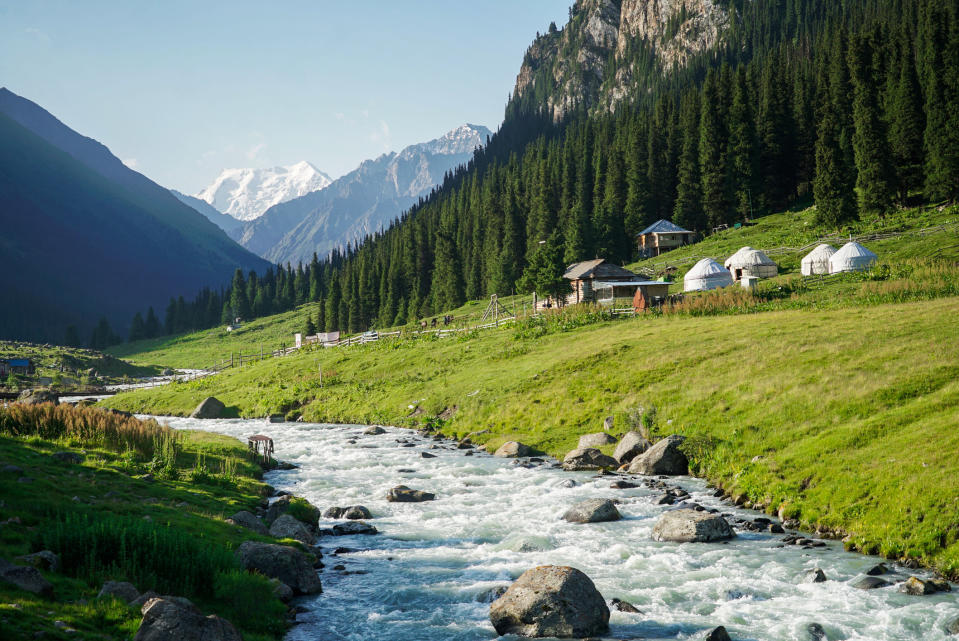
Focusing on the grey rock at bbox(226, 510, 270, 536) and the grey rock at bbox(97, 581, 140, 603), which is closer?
the grey rock at bbox(97, 581, 140, 603)

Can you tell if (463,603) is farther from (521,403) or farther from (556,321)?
(556,321)

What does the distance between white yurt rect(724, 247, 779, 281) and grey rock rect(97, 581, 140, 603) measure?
75.6 metres

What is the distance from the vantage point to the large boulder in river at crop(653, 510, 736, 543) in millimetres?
18031

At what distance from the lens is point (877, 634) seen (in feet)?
40.4

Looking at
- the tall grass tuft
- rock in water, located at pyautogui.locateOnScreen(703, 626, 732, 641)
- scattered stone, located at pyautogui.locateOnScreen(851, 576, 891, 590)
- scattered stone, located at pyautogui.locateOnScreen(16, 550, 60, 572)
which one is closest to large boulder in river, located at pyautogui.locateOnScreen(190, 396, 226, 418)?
the tall grass tuft

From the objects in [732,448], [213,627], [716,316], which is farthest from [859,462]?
[716,316]

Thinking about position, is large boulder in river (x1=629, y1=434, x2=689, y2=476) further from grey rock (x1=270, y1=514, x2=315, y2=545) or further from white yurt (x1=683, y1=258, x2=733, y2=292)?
white yurt (x1=683, y1=258, x2=733, y2=292)

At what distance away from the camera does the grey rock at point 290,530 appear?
18.0 meters

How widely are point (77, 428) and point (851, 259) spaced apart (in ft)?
221

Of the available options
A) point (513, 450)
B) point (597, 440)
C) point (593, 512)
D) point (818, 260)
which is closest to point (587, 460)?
point (597, 440)

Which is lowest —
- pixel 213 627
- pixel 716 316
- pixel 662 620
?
pixel 662 620

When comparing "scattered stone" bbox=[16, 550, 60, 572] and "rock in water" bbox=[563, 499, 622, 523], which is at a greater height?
"scattered stone" bbox=[16, 550, 60, 572]

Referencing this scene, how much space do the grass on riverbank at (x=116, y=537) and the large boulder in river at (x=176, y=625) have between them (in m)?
0.62

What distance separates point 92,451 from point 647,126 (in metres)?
124
